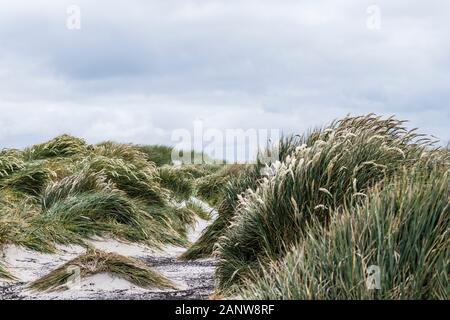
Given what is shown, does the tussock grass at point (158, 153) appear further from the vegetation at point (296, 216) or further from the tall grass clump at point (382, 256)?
the tall grass clump at point (382, 256)

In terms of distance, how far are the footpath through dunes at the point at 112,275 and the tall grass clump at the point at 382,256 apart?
7.42 feet

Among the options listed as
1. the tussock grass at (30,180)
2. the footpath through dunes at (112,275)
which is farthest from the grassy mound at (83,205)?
the footpath through dunes at (112,275)

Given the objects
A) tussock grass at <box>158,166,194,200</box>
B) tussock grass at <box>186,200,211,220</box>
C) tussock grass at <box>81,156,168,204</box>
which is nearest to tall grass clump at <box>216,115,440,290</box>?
tussock grass at <box>81,156,168,204</box>

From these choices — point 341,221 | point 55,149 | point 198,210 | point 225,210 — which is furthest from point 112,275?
point 55,149

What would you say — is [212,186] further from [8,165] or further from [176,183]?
[8,165]

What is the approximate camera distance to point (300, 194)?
668 centimetres

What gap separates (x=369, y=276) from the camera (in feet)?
14.1

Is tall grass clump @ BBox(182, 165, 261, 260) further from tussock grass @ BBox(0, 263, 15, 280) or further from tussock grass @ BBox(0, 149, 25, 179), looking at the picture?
tussock grass @ BBox(0, 149, 25, 179)

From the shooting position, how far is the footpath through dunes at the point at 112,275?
6789mm

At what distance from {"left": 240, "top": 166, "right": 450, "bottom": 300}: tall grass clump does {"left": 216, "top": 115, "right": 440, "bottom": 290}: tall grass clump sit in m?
1.44

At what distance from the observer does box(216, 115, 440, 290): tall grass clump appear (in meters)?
6.54

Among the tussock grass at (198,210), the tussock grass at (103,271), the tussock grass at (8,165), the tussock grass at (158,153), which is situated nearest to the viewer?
the tussock grass at (103,271)
